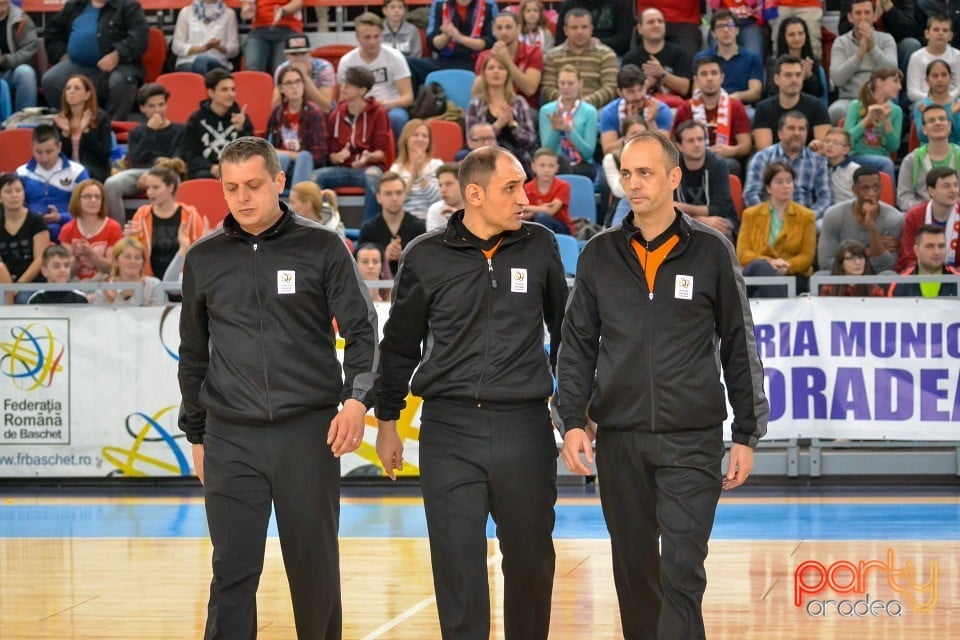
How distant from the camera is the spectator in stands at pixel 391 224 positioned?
11.8 metres

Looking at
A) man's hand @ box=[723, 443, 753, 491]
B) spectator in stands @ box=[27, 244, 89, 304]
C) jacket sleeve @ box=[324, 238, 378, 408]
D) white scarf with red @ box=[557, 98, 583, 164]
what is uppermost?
white scarf with red @ box=[557, 98, 583, 164]

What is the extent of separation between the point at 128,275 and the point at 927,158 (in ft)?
22.5

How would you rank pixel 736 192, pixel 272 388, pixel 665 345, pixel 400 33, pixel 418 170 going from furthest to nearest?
pixel 400 33 → pixel 418 170 → pixel 736 192 → pixel 272 388 → pixel 665 345

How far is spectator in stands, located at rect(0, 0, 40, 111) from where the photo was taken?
15.8 m

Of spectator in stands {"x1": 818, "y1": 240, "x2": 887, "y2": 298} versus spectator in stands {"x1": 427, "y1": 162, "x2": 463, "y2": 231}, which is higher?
spectator in stands {"x1": 427, "y1": 162, "x2": 463, "y2": 231}

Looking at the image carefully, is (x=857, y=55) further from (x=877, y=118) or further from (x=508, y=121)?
(x=508, y=121)

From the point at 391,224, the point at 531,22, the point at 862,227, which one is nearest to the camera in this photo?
the point at 862,227

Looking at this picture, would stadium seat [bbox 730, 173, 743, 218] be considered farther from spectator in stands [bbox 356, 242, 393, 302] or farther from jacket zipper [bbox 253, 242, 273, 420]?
jacket zipper [bbox 253, 242, 273, 420]

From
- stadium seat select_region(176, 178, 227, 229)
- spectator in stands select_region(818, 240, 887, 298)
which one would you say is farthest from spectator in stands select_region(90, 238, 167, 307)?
spectator in stands select_region(818, 240, 887, 298)

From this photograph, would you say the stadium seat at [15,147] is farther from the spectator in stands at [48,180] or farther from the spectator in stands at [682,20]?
the spectator in stands at [682,20]

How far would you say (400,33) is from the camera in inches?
610

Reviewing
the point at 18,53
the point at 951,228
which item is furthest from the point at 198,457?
the point at 18,53

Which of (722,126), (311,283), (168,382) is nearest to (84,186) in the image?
(168,382)

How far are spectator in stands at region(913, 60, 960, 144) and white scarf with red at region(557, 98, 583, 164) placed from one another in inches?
Answer: 122
